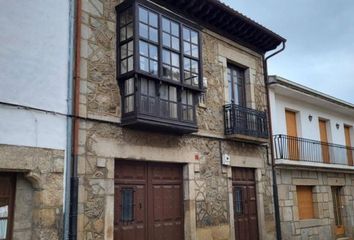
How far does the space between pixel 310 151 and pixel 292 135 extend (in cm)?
89

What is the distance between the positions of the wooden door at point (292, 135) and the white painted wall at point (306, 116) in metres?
0.17

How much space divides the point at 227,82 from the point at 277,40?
239cm

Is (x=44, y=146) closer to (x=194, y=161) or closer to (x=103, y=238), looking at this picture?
(x=103, y=238)

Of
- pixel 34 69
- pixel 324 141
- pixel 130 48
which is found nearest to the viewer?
pixel 34 69

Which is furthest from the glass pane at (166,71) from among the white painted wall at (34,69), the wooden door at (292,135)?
the wooden door at (292,135)

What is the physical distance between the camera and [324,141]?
44.3 feet

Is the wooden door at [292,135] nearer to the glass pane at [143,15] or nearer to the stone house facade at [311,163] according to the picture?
the stone house facade at [311,163]

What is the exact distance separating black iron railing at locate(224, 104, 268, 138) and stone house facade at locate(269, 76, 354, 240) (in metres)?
1.14

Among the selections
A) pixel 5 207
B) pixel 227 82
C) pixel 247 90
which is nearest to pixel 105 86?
pixel 5 207

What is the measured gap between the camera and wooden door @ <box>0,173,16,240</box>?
17.4 feet

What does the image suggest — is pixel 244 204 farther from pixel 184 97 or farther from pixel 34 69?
pixel 34 69

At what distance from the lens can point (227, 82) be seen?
9.45m

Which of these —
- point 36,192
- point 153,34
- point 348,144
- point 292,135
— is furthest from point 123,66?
point 348,144

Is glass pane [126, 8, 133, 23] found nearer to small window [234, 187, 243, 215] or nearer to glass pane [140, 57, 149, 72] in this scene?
glass pane [140, 57, 149, 72]
